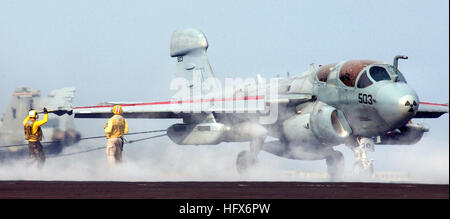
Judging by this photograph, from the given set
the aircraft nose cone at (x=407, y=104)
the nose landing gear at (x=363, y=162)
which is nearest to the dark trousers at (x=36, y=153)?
the nose landing gear at (x=363, y=162)

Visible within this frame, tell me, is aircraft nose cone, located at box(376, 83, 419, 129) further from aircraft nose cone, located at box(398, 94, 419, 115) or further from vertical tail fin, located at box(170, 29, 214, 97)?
vertical tail fin, located at box(170, 29, 214, 97)

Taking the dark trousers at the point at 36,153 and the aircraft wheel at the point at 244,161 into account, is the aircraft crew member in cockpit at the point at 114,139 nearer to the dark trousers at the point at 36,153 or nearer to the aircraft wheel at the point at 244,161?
the dark trousers at the point at 36,153

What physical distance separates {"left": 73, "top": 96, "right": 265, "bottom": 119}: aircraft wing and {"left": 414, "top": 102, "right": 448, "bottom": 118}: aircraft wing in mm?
5415

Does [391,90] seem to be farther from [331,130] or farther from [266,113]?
[266,113]

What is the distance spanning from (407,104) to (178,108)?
8.62m

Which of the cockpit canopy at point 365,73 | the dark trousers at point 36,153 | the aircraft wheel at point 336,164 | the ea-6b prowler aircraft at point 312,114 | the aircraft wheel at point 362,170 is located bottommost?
the aircraft wheel at point 336,164

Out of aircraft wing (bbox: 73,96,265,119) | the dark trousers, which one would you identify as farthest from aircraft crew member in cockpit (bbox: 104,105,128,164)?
aircraft wing (bbox: 73,96,265,119)

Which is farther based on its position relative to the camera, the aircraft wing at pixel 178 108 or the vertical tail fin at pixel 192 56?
the vertical tail fin at pixel 192 56

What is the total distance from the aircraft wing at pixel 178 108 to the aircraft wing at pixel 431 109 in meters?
5.42

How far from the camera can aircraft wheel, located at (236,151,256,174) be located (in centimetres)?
2619

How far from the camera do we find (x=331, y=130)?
854 inches

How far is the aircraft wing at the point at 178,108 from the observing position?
24594 millimetres
